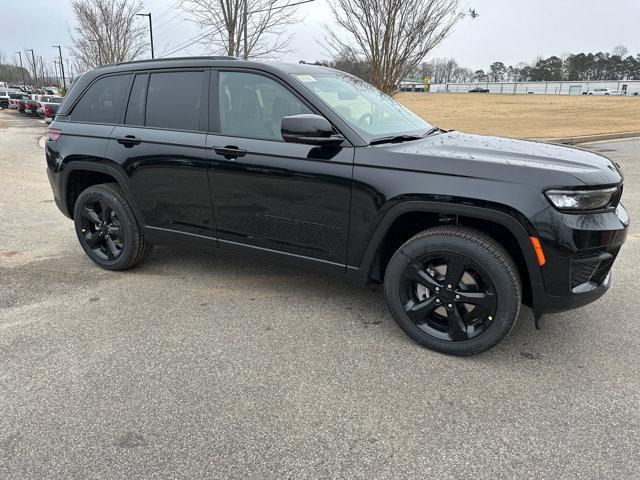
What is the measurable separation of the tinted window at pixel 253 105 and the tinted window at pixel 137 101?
80cm

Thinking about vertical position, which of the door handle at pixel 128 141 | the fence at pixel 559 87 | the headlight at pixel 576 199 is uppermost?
the fence at pixel 559 87

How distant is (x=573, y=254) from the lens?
8.76 ft

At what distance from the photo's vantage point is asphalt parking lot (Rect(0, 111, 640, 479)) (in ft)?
7.22

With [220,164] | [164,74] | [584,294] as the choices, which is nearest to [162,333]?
[220,164]

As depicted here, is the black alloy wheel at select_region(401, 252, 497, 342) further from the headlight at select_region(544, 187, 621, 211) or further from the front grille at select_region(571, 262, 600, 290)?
the headlight at select_region(544, 187, 621, 211)

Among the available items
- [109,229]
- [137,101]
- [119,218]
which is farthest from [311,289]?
[137,101]

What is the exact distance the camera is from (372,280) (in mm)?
3334

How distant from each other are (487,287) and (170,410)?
188cm

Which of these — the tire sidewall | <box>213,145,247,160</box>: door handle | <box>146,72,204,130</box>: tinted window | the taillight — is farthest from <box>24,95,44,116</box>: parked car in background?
<box>213,145,247,160</box>: door handle

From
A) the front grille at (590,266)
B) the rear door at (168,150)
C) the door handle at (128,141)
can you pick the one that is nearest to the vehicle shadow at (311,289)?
the rear door at (168,150)

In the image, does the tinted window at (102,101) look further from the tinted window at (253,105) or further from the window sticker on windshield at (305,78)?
the window sticker on windshield at (305,78)

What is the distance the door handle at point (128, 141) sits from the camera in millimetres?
3932

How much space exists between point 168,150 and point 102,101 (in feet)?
3.36

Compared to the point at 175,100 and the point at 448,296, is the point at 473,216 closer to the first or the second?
the point at 448,296
